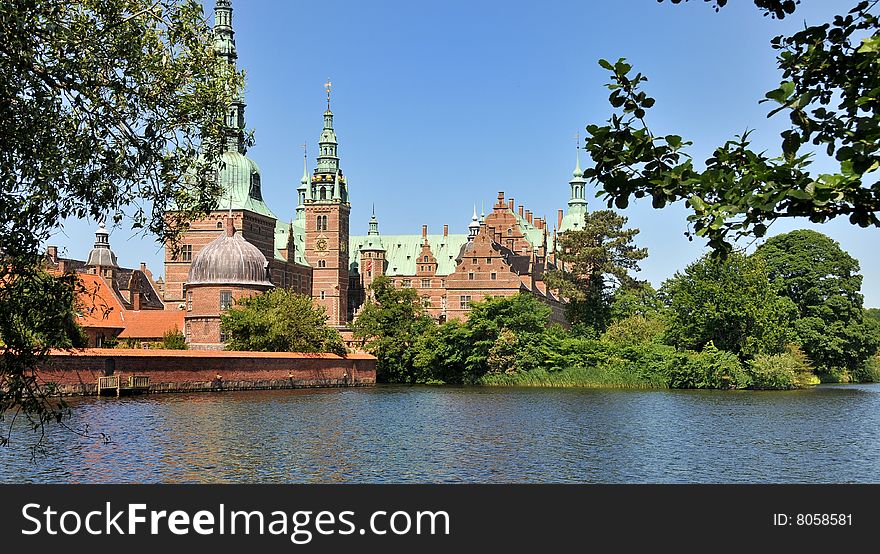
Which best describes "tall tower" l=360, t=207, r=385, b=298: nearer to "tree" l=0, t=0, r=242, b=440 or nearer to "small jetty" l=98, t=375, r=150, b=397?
"small jetty" l=98, t=375, r=150, b=397

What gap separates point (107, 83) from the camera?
11.0 metres

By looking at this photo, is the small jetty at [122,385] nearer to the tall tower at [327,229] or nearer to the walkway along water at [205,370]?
the walkway along water at [205,370]

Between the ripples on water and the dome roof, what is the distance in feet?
72.9

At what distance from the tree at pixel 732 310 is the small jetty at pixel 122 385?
2539 cm

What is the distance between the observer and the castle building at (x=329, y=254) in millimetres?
60375

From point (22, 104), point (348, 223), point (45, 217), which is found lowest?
point (45, 217)

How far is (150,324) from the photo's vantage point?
64.2m

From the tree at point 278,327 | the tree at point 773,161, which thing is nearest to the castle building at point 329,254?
the tree at point 278,327

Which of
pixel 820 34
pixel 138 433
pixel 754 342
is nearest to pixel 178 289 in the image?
pixel 754 342

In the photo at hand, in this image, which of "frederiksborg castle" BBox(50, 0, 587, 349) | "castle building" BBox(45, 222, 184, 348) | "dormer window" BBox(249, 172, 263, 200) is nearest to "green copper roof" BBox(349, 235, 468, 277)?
"frederiksborg castle" BBox(50, 0, 587, 349)
